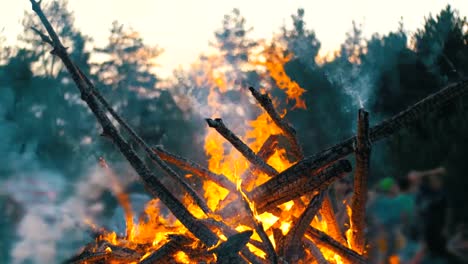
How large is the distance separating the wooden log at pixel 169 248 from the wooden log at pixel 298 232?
91 cm

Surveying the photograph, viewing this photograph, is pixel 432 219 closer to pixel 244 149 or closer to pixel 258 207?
pixel 258 207

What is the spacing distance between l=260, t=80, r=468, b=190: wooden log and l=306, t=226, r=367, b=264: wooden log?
837 millimetres

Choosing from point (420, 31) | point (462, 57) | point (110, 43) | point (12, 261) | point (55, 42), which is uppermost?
point (110, 43)

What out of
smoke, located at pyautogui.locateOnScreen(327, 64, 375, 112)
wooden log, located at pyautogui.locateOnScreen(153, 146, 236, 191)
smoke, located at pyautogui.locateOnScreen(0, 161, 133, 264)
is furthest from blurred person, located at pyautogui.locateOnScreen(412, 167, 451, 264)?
smoke, located at pyautogui.locateOnScreen(327, 64, 375, 112)

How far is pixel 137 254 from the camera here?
438cm

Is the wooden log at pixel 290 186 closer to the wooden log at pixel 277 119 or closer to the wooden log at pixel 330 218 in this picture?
the wooden log at pixel 277 119

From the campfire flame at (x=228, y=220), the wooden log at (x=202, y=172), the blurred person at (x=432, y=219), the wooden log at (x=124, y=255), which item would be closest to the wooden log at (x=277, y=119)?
the campfire flame at (x=228, y=220)

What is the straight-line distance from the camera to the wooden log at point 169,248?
360cm

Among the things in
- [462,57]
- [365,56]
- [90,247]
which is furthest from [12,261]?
[365,56]

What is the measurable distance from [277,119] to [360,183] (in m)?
1.38

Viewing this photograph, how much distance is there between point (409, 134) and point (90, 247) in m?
11.0

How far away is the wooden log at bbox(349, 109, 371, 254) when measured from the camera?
9.21 feet

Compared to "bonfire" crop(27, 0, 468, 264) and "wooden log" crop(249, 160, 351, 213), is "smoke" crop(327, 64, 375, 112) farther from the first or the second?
"wooden log" crop(249, 160, 351, 213)

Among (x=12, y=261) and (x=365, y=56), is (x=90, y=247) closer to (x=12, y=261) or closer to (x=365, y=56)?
(x=12, y=261)
